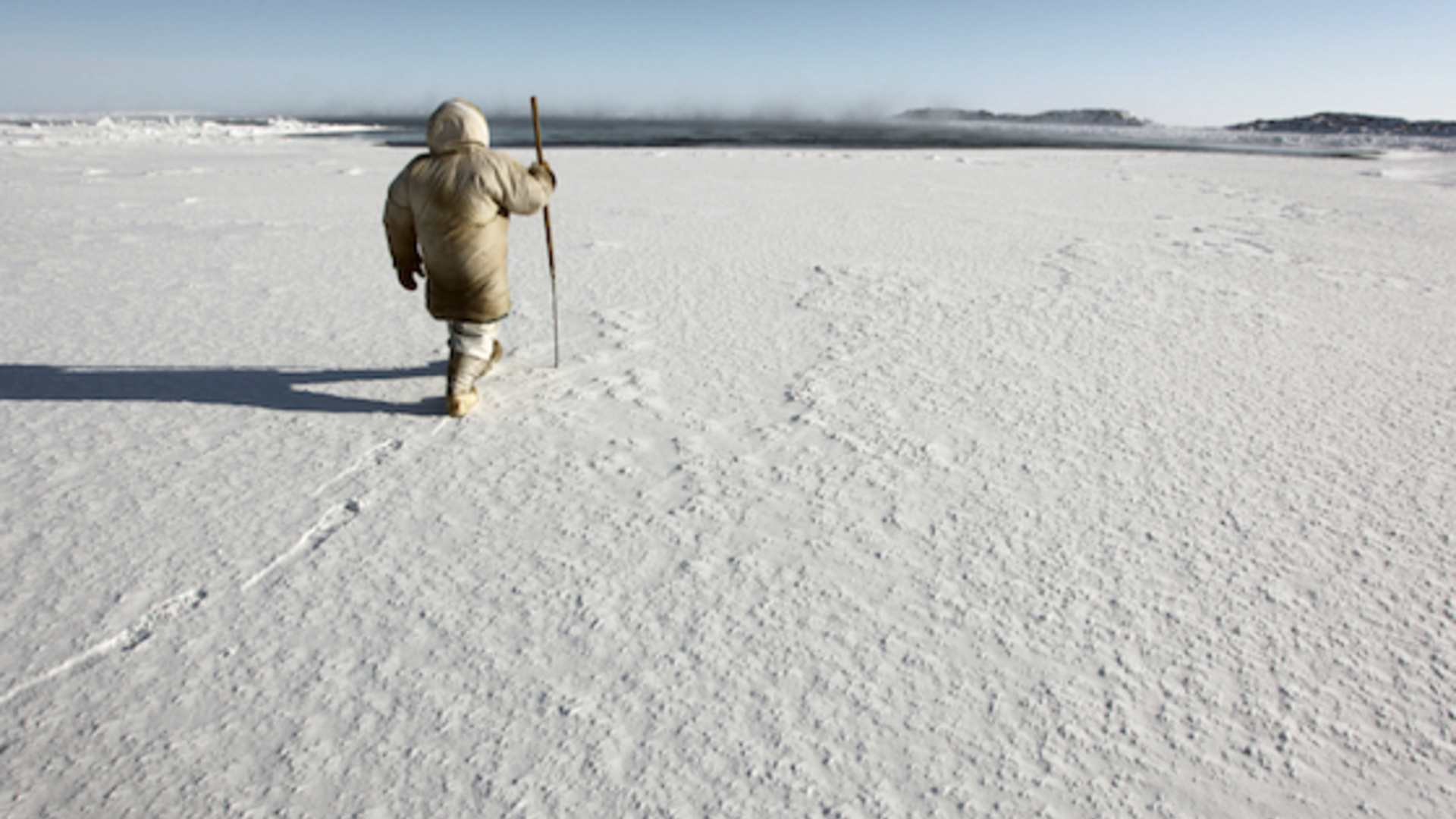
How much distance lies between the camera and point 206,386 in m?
2.93

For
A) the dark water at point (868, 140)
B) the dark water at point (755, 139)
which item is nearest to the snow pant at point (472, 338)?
the dark water at point (868, 140)

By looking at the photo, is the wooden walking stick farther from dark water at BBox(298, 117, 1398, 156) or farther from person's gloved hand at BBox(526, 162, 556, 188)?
dark water at BBox(298, 117, 1398, 156)

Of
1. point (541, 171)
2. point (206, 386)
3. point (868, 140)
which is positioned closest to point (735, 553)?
point (541, 171)

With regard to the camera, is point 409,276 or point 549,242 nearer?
point 409,276

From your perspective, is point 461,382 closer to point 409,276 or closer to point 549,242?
point 409,276

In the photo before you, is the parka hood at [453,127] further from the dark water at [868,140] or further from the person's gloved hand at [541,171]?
the dark water at [868,140]

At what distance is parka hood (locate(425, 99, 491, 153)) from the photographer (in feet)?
8.05

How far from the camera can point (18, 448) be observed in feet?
7.87

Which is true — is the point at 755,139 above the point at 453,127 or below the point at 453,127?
above

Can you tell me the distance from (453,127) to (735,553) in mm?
1708

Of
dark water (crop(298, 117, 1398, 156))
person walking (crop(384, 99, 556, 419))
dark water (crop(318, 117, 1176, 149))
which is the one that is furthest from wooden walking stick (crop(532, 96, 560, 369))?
dark water (crop(318, 117, 1176, 149))

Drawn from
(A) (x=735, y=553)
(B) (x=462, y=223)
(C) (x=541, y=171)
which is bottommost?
(A) (x=735, y=553)

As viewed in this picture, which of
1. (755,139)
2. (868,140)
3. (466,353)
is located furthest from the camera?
(755,139)

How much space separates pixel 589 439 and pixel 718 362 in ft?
2.87
